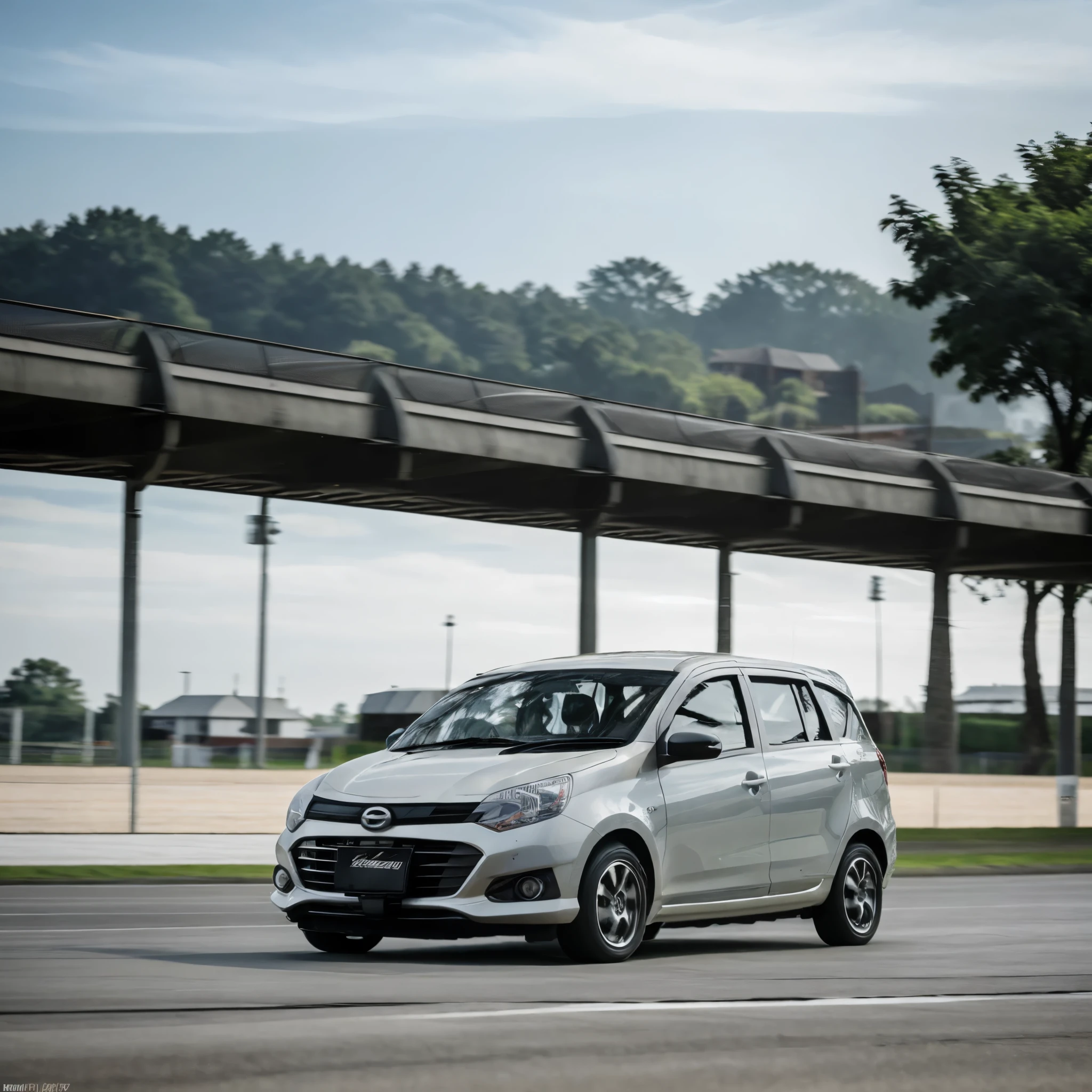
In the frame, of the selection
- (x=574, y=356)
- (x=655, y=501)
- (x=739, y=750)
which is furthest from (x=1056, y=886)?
(x=574, y=356)

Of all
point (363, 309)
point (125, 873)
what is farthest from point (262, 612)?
point (363, 309)

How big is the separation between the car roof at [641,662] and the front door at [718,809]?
0.15 meters

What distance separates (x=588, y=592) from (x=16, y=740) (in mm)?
12144

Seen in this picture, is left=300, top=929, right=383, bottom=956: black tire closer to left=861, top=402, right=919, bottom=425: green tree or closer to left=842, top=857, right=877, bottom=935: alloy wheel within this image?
left=842, top=857, right=877, bottom=935: alloy wheel

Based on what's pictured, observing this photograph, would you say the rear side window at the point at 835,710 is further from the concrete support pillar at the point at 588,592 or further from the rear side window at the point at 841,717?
the concrete support pillar at the point at 588,592

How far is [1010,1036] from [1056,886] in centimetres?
1447

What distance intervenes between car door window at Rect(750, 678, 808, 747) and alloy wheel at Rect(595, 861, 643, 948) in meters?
1.85

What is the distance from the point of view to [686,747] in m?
11.5

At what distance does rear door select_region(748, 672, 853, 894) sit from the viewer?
491 inches

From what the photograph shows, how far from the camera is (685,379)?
17312 centimetres

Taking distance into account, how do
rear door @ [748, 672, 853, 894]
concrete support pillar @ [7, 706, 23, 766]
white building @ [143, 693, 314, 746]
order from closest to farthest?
rear door @ [748, 672, 853, 894] < concrete support pillar @ [7, 706, 23, 766] < white building @ [143, 693, 314, 746]

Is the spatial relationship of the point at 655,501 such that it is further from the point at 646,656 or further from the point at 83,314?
the point at 646,656

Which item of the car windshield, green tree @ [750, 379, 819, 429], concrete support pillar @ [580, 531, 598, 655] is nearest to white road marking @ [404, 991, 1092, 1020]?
the car windshield

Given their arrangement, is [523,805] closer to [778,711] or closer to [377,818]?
[377,818]
